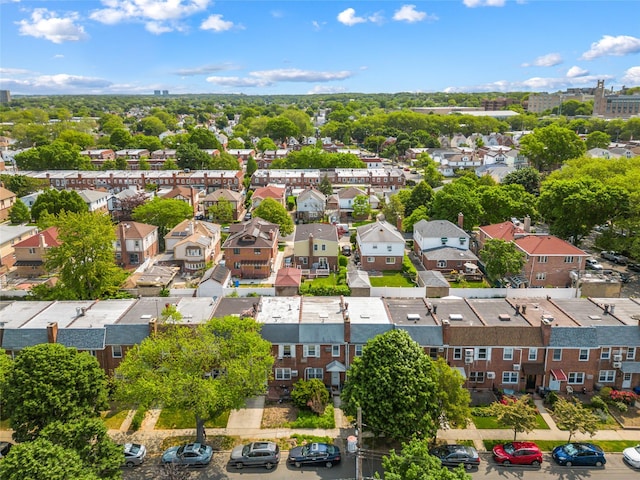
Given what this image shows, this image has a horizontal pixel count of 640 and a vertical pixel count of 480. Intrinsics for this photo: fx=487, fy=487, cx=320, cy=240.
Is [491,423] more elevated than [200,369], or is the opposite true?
[200,369]

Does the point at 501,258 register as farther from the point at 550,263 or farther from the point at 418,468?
the point at 418,468

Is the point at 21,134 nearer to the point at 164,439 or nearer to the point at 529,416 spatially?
the point at 164,439

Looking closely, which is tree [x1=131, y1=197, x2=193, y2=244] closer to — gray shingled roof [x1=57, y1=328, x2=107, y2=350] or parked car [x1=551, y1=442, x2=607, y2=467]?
gray shingled roof [x1=57, y1=328, x2=107, y2=350]

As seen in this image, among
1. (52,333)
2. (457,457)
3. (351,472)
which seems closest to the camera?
(351,472)

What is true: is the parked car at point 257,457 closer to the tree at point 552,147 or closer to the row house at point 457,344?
the row house at point 457,344


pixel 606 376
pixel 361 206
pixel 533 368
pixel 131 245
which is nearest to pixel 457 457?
pixel 533 368

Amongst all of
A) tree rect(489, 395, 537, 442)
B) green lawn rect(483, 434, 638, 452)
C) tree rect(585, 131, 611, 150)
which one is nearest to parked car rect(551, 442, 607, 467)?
green lawn rect(483, 434, 638, 452)
